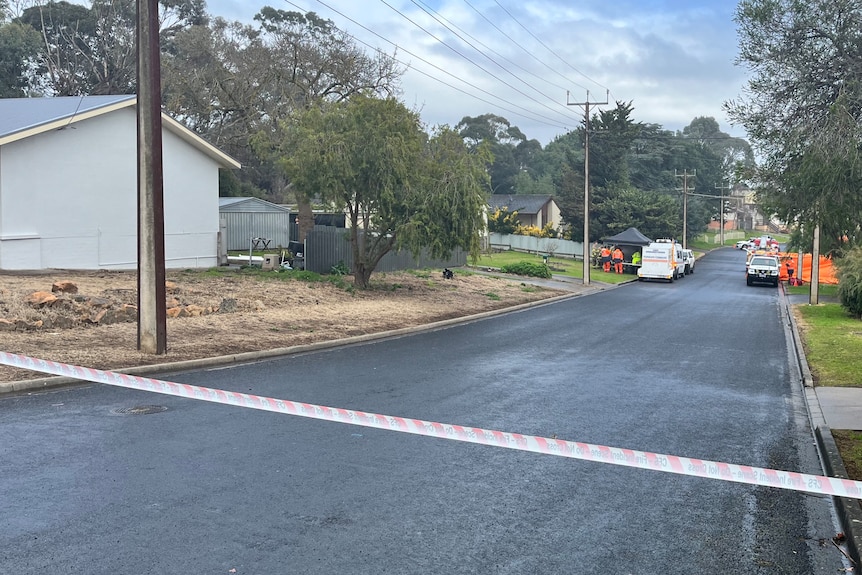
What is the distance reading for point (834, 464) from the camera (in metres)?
7.37

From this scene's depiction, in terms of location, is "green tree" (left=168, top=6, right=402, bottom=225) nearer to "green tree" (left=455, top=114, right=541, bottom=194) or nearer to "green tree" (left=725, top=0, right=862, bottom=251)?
"green tree" (left=725, top=0, right=862, bottom=251)

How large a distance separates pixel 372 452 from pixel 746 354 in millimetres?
11328

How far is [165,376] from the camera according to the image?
1138 centimetres

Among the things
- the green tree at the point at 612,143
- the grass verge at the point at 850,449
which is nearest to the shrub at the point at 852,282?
the grass verge at the point at 850,449

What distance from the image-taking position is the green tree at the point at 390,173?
2302 cm

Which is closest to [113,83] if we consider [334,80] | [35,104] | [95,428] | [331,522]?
[334,80]

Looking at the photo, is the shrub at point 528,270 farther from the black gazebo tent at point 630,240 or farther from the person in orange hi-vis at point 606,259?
the black gazebo tent at point 630,240

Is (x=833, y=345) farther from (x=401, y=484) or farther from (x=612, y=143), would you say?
(x=612, y=143)

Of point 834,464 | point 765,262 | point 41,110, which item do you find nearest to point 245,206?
point 41,110

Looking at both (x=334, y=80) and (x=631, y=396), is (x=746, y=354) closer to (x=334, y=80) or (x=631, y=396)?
(x=631, y=396)

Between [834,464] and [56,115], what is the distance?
21789mm

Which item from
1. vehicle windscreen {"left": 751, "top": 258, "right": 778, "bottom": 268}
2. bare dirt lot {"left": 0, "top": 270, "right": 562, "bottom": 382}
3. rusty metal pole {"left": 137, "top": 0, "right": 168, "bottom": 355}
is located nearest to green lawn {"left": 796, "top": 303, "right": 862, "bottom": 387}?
bare dirt lot {"left": 0, "top": 270, "right": 562, "bottom": 382}

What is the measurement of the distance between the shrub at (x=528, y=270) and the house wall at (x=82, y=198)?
18576 millimetres

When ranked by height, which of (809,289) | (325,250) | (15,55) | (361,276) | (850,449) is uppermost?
(15,55)
